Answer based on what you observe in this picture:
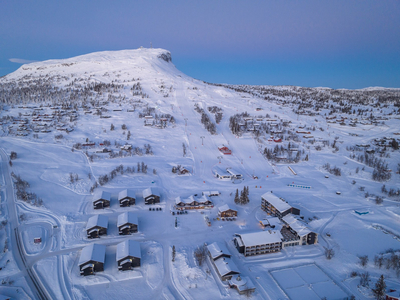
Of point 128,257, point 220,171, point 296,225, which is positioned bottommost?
point 128,257

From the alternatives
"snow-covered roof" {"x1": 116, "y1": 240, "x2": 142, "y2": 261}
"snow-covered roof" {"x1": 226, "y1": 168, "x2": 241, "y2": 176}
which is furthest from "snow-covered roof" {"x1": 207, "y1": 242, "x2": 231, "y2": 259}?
"snow-covered roof" {"x1": 226, "y1": 168, "x2": 241, "y2": 176}

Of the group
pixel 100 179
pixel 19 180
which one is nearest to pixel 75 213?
pixel 100 179

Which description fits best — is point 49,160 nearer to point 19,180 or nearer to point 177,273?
point 19,180

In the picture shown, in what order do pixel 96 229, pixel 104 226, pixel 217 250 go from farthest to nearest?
pixel 104 226 → pixel 96 229 → pixel 217 250

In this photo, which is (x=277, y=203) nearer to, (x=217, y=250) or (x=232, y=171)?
(x=217, y=250)

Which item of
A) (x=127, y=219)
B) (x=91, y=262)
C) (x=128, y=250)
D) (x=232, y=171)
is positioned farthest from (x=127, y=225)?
(x=232, y=171)

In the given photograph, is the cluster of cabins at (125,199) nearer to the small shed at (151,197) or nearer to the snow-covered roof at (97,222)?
the small shed at (151,197)
